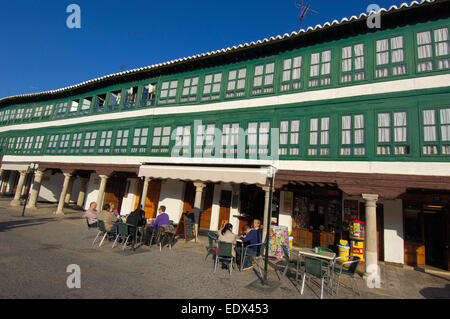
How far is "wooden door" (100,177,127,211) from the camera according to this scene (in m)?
18.6

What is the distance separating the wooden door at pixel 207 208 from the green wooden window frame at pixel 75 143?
34.4 feet

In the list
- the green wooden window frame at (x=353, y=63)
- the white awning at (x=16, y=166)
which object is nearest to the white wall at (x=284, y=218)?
the green wooden window frame at (x=353, y=63)

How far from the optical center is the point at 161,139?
1445 cm

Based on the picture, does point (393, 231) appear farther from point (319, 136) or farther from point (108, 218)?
point (108, 218)

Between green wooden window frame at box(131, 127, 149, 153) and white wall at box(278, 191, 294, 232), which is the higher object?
green wooden window frame at box(131, 127, 149, 153)

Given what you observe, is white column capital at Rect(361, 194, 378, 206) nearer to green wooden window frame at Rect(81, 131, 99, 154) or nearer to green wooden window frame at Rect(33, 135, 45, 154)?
green wooden window frame at Rect(81, 131, 99, 154)

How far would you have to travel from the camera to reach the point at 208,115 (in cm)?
1325

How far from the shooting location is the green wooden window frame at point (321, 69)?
10439 mm

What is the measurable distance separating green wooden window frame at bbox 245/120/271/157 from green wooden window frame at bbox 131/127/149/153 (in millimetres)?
6934

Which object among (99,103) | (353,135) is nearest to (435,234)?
(353,135)

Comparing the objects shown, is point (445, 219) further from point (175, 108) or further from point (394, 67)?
point (175, 108)

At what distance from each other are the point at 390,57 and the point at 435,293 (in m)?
8.17

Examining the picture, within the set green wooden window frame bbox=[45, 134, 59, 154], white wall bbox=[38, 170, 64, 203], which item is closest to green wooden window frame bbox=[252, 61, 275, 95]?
green wooden window frame bbox=[45, 134, 59, 154]

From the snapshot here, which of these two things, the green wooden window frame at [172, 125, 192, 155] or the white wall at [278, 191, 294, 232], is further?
the green wooden window frame at [172, 125, 192, 155]
